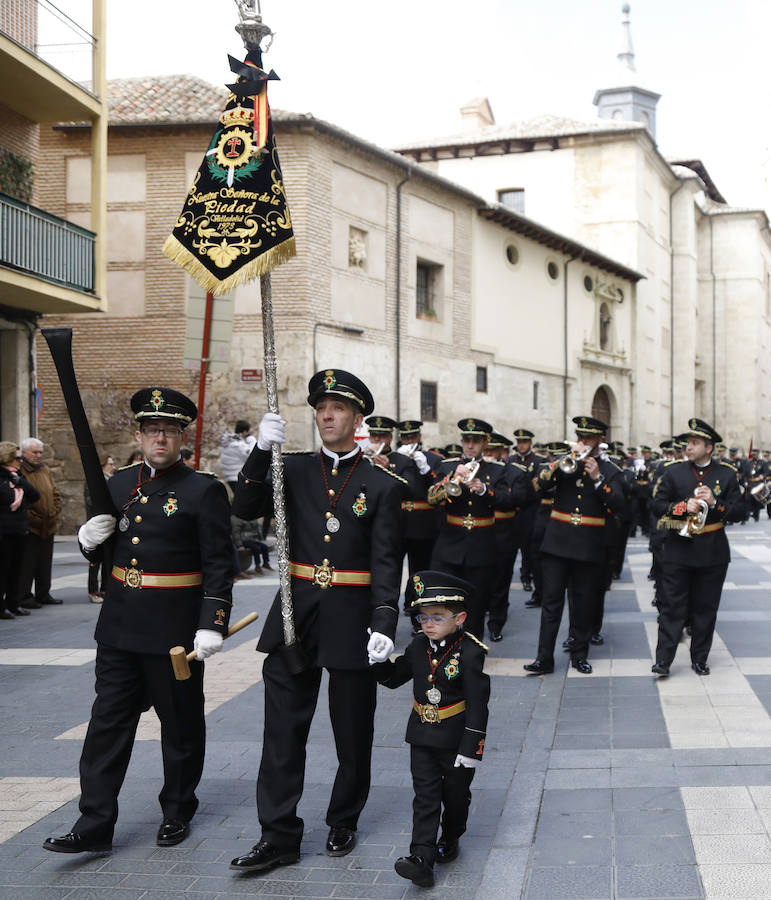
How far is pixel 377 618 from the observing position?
4500 millimetres

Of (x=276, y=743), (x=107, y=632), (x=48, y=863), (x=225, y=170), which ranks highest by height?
(x=225, y=170)

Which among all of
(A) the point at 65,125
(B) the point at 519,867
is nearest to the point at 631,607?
(B) the point at 519,867

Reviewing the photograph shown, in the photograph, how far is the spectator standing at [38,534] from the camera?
484 inches

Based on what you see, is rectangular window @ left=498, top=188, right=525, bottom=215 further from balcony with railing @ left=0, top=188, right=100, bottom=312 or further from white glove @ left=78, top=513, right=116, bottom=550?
white glove @ left=78, top=513, right=116, bottom=550

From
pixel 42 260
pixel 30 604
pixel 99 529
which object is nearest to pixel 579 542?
pixel 99 529

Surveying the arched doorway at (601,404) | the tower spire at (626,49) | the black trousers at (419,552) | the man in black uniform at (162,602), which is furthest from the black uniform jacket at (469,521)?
the tower spire at (626,49)

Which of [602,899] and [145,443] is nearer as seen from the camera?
[602,899]

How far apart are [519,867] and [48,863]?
1960 mm

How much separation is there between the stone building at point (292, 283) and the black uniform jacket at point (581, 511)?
1106 centimetres

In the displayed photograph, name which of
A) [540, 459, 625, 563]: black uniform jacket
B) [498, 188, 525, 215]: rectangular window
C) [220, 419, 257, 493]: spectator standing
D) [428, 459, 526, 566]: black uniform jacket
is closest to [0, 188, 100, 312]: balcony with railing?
[220, 419, 257, 493]: spectator standing

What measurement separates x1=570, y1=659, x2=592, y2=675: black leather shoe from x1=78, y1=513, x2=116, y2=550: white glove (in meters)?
4.87

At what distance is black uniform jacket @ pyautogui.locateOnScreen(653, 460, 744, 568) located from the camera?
27.6 ft

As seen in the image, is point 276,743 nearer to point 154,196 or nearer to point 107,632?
point 107,632

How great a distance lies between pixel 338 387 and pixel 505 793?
234 cm
